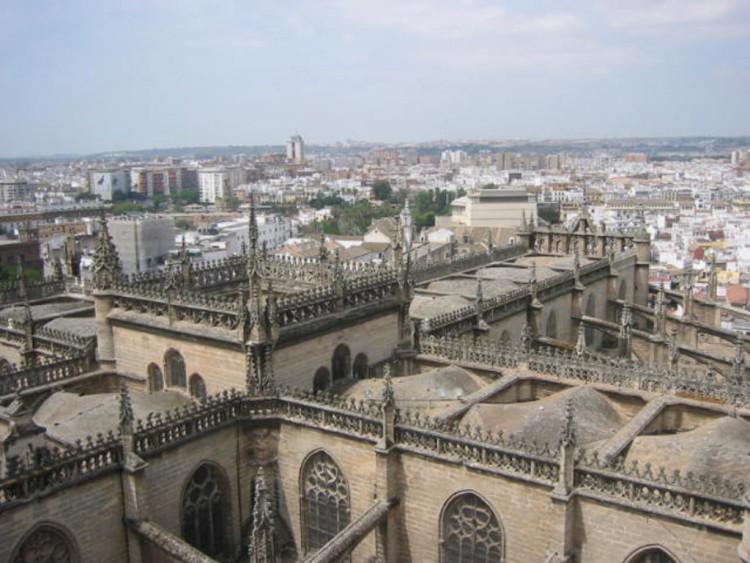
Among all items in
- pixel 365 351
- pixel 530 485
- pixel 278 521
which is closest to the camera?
pixel 530 485

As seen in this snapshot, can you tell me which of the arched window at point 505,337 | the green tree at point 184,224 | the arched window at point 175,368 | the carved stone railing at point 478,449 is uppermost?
the arched window at point 175,368

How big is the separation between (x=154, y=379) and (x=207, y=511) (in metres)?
5.78

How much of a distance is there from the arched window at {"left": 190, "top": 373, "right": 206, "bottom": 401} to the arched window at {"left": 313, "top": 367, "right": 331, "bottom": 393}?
359 centimetres

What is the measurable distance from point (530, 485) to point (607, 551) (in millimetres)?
2241

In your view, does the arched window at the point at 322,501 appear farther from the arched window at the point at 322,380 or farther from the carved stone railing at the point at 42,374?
the carved stone railing at the point at 42,374

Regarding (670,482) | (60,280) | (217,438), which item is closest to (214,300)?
(217,438)

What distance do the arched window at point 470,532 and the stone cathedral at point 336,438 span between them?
0.05 metres

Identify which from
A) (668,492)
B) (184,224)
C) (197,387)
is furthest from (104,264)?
(184,224)

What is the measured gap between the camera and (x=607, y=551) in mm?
17562

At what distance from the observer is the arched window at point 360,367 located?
26359 millimetres

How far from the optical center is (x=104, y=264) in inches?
1046

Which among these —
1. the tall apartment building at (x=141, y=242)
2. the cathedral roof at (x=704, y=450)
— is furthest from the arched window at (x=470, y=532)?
the tall apartment building at (x=141, y=242)

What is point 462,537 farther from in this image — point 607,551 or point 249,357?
point 249,357

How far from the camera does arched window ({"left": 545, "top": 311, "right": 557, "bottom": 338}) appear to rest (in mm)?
41906
